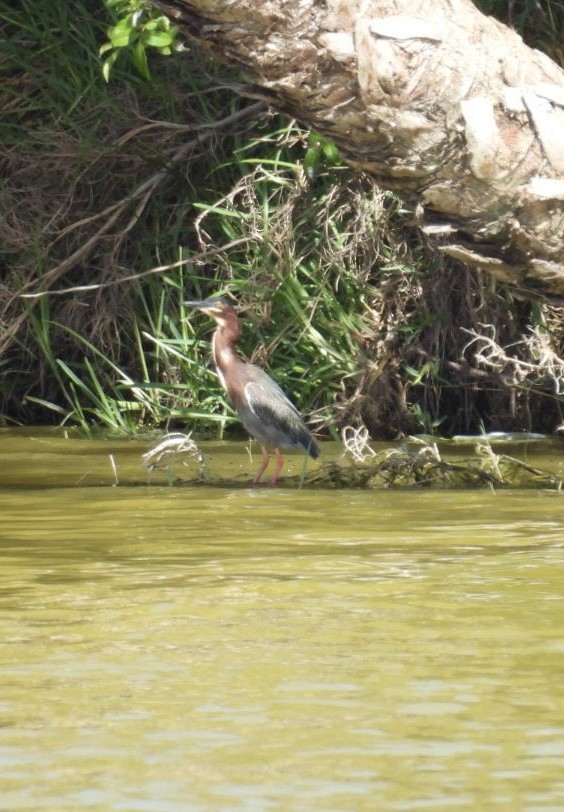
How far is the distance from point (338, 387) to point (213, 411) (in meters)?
0.69

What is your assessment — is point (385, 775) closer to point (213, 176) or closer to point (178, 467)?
point (178, 467)

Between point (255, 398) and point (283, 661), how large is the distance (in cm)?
421

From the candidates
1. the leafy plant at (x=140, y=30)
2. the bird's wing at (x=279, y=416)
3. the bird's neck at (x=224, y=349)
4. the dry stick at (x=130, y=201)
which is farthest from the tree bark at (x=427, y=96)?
the dry stick at (x=130, y=201)

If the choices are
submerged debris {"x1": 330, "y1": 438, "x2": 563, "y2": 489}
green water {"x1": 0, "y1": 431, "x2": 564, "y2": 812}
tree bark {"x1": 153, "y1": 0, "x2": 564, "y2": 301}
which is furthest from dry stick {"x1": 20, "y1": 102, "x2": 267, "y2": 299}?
tree bark {"x1": 153, "y1": 0, "x2": 564, "y2": 301}

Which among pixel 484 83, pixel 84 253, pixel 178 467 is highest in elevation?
pixel 484 83

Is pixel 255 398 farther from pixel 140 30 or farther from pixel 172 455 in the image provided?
pixel 140 30

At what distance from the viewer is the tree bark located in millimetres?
4281

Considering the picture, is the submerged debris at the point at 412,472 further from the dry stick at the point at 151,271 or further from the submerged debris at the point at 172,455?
the dry stick at the point at 151,271

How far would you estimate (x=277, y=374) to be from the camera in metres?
8.06

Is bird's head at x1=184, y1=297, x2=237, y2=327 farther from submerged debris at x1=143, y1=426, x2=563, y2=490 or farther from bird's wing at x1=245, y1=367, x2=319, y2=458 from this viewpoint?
submerged debris at x1=143, y1=426, x2=563, y2=490

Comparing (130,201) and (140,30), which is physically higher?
(140,30)

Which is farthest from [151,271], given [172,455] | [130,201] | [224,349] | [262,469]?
[262,469]

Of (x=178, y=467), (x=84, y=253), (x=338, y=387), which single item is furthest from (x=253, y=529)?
(x=84, y=253)

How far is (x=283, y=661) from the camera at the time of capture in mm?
2990
